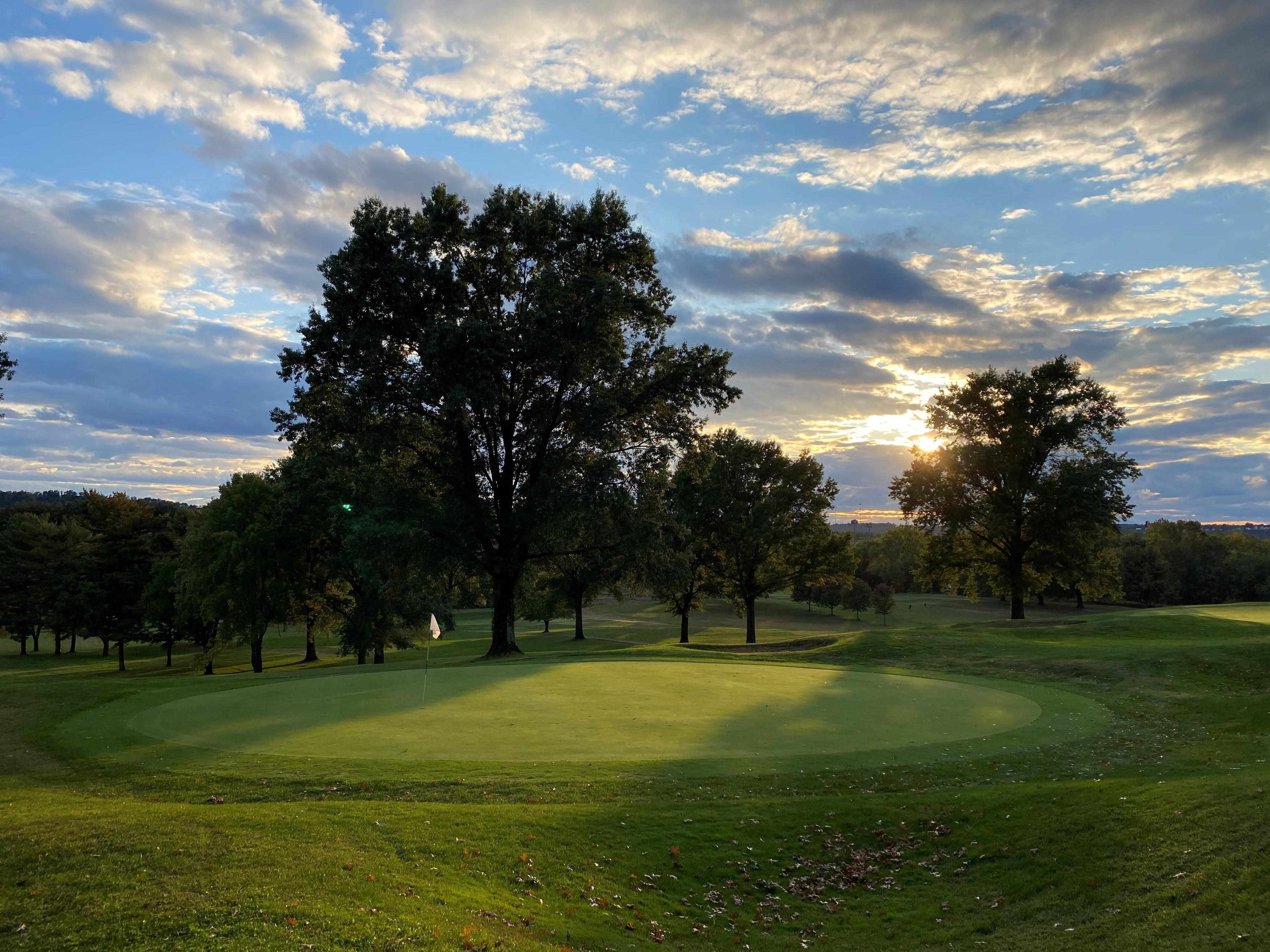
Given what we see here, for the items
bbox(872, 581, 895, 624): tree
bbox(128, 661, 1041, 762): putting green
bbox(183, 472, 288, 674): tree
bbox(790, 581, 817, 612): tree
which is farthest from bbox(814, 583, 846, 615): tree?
bbox(128, 661, 1041, 762): putting green

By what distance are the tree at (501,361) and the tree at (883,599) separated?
186 feet

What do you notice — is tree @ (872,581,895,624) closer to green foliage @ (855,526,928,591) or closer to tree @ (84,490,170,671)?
green foliage @ (855,526,928,591)

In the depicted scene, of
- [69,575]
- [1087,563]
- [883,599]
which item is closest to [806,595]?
[883,599]

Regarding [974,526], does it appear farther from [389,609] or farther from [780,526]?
[389,609]

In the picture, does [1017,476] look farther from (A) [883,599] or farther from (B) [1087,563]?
(A) [883,599]

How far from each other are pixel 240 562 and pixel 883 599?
214 ft

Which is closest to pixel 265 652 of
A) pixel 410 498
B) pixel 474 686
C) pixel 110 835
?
pixel 410 498

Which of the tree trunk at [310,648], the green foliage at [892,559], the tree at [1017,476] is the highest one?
the tree at [1017,476]

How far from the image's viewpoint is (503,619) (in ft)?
108

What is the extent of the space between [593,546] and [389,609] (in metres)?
17.9

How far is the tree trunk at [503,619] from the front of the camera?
3216 centimetres

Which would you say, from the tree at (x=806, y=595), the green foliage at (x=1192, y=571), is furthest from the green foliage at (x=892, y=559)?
the green foliage at (x=1192, y=571)

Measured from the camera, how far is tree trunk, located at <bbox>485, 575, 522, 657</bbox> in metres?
32.2

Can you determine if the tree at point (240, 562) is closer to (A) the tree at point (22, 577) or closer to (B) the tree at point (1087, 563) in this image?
(A) the tree at point (22, 577)
